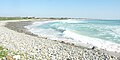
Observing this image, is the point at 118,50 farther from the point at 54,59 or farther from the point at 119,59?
the point at 54,59

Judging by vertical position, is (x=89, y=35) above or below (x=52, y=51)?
below

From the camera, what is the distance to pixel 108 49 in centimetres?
1973

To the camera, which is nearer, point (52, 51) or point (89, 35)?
point (52, 51)

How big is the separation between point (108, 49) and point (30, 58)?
977cm

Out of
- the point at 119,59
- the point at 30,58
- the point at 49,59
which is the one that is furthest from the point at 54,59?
the point at 119,59

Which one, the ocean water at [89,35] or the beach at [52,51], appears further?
the ocean water at [89,35]

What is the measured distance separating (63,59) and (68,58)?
1.64 ft

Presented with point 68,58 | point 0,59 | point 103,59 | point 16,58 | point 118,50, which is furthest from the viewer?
point 118,50

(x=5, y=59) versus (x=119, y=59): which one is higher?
(x=5, y=59)

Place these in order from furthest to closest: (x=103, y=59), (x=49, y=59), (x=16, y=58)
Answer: (x=103, y=59) < (x=49, y=59) < (x=16, y=58)

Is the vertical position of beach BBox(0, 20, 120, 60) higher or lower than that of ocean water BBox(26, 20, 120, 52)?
higher

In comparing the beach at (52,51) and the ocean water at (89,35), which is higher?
the beach at (52,51)

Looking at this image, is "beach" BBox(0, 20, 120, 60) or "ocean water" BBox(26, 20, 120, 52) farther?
"ocean water" BBox(26, 20, 120, 52)

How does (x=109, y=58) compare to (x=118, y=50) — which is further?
(x=118, y=50)
